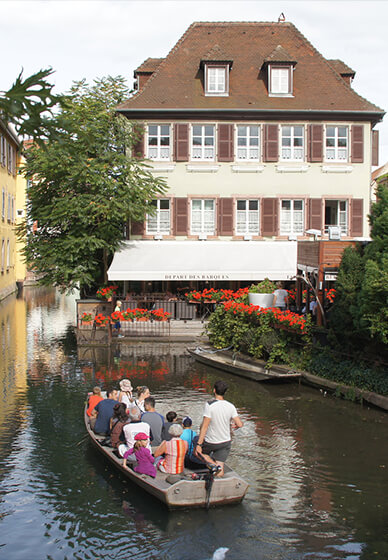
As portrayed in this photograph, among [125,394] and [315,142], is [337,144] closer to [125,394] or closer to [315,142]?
[315,142]

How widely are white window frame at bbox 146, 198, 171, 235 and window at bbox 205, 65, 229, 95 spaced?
5714 millimetres

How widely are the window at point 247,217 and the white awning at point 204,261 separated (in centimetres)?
68

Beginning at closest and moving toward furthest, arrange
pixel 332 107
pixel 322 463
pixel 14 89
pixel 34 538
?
pixel 14 89, pixel 34 538, pixel 322 463, pixel 332 107

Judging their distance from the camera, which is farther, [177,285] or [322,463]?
[177,285]

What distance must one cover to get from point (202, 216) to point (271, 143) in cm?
467

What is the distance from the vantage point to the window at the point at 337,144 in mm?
30547

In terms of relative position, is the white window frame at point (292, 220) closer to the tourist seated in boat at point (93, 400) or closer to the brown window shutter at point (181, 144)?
the brown window shutter at point (181, 144)

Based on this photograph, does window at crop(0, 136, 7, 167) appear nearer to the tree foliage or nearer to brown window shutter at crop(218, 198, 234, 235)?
brown window shutter at crop(218, 198, 234, 235)

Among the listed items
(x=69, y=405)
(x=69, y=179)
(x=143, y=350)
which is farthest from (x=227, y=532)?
(x=69, y=179)

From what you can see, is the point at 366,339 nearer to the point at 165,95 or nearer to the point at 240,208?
A: the point at 240,208

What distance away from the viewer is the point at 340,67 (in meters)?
34.8

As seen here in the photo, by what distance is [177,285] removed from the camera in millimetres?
30531

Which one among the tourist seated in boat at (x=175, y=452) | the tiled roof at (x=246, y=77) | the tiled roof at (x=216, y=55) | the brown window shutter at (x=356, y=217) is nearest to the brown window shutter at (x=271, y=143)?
the tiled roof at (x=246, y=77)

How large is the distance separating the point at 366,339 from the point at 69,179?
1603 centimetres
